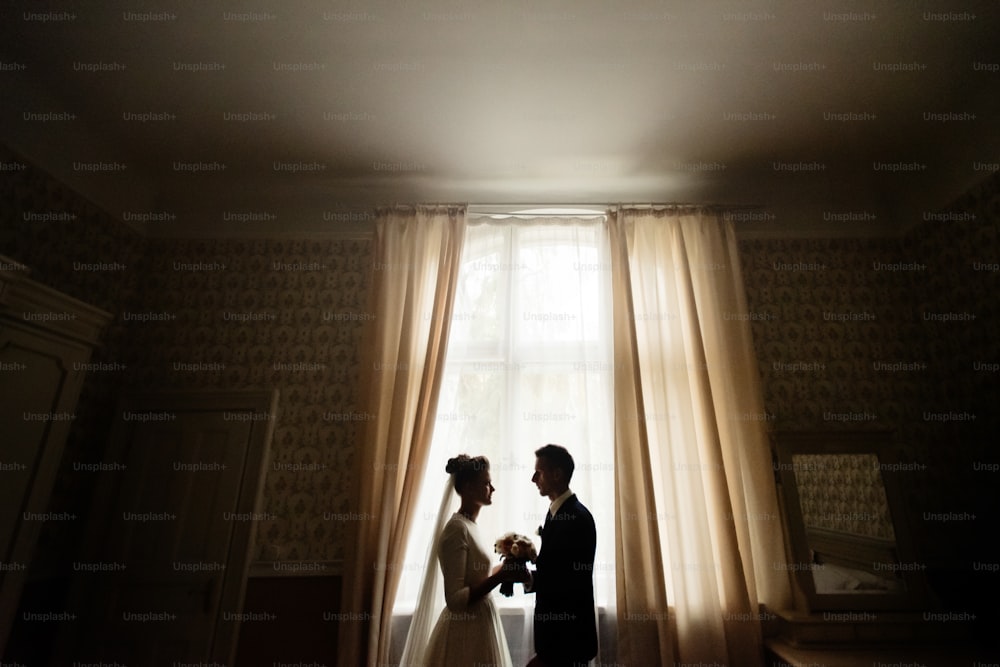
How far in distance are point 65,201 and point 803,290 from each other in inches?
195

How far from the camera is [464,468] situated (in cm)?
245

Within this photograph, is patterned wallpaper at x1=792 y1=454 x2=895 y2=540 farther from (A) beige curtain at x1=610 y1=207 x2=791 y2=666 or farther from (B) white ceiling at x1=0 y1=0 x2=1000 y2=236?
(B) white ceiling at x1=0 y1=0 x2=1000 y2=236

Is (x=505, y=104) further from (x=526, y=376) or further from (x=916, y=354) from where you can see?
(x=916, y=354)

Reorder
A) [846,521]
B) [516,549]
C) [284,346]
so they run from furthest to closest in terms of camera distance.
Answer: [284,346] < [846,521] < [516,549]

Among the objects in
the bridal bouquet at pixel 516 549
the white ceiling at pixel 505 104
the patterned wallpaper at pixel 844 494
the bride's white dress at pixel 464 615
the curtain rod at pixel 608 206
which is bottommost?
the bride's white dress at pixel 464 615

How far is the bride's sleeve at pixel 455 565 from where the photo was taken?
83.4 inches

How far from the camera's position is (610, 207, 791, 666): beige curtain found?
2.54 metres

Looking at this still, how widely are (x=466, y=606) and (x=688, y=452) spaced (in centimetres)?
→ 160

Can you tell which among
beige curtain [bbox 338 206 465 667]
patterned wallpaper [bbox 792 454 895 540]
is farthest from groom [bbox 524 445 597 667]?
patterned wallpaper [bbox 792 454 895 540]

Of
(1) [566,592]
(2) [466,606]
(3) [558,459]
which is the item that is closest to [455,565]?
(2) [466,606]

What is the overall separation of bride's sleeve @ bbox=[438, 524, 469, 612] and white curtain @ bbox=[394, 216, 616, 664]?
52 cm

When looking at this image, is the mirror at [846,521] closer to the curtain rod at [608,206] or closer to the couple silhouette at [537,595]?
the couple silhouette at [537,595]

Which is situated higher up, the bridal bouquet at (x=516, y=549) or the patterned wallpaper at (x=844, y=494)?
the patterned wallpaper at (x=844, y=494)

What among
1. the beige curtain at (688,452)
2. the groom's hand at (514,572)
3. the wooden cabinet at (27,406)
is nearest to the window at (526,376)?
the beige curtain at (688,452)
